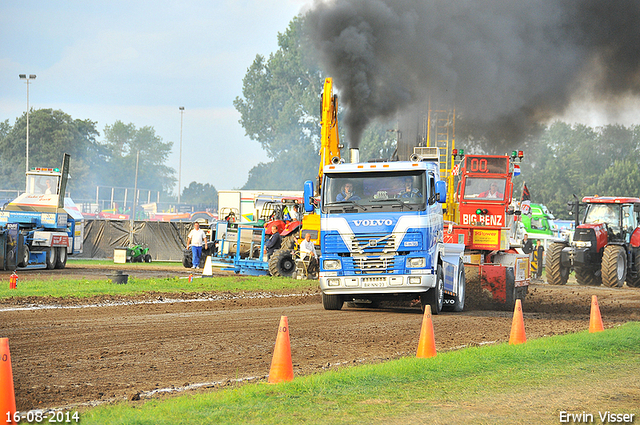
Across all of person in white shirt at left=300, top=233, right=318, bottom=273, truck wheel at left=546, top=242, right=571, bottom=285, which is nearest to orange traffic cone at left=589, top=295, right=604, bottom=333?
person in white shirt at left=300, top=233, right=318, bottom=273

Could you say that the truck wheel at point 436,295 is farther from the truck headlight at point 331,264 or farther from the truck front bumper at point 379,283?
the truck headlight at point 331,264

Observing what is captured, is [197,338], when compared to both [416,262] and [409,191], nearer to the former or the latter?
[416,262]

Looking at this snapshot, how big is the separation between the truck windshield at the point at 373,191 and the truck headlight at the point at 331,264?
101 cm

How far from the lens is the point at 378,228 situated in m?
14.6

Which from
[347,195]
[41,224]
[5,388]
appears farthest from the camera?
[41,224]

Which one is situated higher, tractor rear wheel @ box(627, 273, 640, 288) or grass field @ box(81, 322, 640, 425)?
tractor rear wheel @ box(627, 273, 640, 288)

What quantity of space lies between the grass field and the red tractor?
17143mm

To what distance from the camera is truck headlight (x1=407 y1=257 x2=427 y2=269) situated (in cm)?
A: 1456

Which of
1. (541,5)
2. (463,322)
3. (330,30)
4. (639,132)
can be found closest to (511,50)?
(541,5)

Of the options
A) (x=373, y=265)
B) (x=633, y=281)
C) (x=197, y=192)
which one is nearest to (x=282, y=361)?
(x=373, y=265)

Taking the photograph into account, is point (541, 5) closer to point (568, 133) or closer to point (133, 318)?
point (133, 318)

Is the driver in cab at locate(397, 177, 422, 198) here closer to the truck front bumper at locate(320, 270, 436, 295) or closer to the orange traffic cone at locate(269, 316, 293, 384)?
the truck front bumper at locate(320, 270, 436, 295)

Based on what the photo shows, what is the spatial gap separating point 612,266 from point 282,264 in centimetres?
1160

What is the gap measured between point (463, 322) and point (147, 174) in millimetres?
109211
